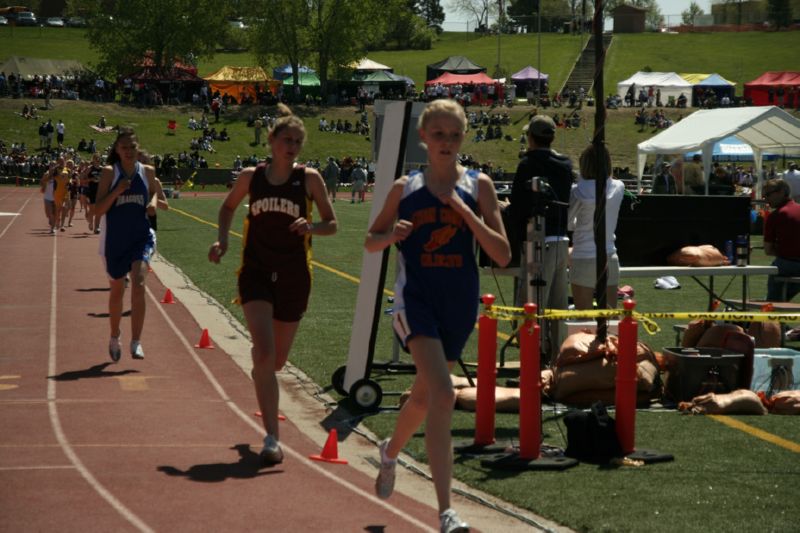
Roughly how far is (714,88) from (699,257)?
3087 inches

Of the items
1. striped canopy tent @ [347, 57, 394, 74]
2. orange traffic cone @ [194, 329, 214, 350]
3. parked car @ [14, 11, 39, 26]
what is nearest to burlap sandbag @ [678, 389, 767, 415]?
orange traffic cone @ [194, 329, 214, 350]

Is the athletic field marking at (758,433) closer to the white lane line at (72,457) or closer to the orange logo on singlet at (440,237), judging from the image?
the orange logo on singlet at (440,237)

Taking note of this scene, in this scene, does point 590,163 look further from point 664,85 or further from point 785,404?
point 664,85

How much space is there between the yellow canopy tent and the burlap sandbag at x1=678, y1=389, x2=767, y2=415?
8129 centimetres

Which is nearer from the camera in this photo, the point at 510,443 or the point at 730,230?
the point at 510,443

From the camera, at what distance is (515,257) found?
10.8 meters

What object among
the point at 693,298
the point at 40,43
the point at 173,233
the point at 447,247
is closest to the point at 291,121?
the point at 447,247

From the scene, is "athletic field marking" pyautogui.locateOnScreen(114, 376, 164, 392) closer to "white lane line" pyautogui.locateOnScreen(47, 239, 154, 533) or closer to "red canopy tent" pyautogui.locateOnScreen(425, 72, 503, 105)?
"white lane line" pyautogui.locateOnScreen(47, 239, 154, 533)

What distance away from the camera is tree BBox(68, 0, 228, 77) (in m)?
97.8

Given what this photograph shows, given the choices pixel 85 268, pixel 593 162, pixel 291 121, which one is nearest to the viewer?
pixel 291 121

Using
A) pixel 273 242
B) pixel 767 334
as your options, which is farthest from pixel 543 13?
pixel 273 242

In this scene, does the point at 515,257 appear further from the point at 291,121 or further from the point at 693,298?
the point at 693,298

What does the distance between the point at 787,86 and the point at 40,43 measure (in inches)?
2781

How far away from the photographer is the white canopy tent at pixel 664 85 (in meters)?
87.8
